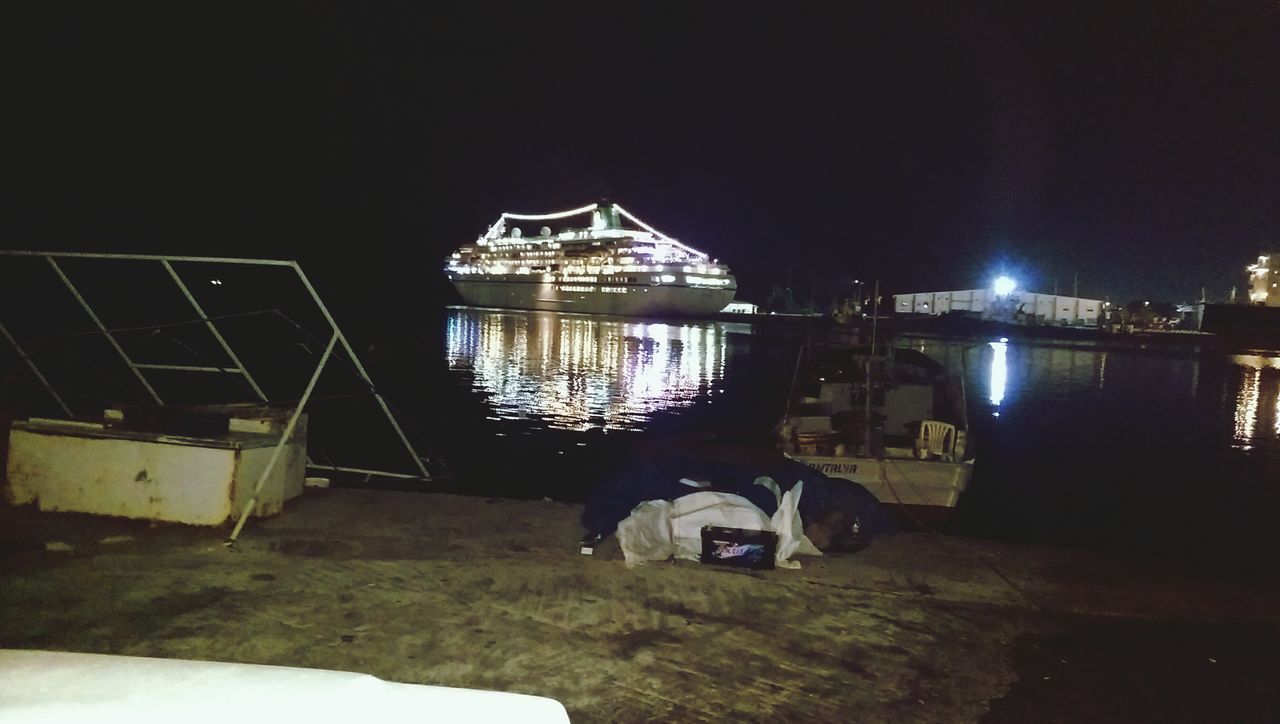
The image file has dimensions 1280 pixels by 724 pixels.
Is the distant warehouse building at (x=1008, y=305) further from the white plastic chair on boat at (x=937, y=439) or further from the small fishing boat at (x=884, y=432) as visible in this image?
the white plastic chair on boat at (x=937, y=439)

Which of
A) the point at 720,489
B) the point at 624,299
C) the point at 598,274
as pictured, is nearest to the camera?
the point at 720,489

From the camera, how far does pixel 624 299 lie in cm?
7856

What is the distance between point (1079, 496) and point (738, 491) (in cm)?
1042

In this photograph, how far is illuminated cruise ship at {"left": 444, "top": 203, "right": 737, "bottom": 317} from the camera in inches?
3071

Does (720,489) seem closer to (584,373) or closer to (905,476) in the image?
(905,476)

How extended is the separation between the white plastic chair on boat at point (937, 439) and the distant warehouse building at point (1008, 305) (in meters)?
87.3

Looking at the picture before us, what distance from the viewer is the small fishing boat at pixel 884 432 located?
29.7 ft

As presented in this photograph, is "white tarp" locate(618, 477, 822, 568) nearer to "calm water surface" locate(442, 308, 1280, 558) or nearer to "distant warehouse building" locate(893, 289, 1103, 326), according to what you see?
"calm water surface" locate(442, 308, 1280, 558)

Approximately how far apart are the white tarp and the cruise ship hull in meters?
72.3

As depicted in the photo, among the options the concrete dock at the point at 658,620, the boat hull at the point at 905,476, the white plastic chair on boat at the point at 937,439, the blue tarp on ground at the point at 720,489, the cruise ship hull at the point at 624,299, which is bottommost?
the boat hull at the point at 905,476

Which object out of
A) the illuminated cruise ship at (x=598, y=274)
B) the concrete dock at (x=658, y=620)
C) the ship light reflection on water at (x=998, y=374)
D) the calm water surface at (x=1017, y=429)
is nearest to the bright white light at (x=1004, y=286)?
the illuminated cruise ship at (x=598, y=274)

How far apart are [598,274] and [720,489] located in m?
75.8

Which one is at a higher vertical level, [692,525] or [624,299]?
[624,299]

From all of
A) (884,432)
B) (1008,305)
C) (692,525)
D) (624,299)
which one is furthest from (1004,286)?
(692,525)
